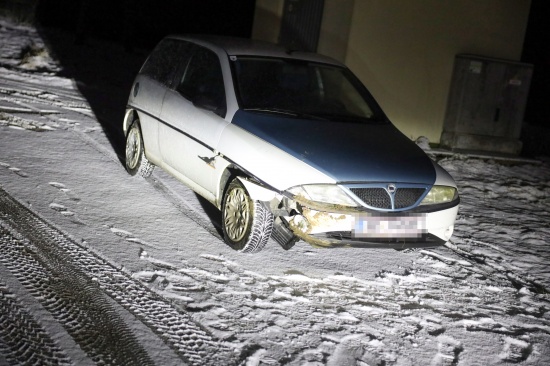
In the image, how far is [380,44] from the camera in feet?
40.3

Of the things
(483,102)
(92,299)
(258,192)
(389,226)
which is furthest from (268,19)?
(92,299)

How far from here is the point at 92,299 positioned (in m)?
5.14

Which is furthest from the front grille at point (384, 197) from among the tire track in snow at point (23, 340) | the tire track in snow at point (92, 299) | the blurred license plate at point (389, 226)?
the tire track in snow at point (23, 340)

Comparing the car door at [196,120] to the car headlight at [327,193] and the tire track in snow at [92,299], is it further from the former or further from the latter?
the tire track in snow at [92,299]

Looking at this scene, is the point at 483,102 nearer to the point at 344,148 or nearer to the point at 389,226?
the point at 344,148

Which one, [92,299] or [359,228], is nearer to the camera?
[92,299]

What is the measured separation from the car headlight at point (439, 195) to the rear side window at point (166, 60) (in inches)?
114

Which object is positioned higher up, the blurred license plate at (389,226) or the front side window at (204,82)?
the front side window at (204,82)

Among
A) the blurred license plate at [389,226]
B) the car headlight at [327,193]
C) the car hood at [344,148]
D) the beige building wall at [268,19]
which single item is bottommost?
the blurred license plate at [389,226]

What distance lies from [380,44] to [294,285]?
720 centimetres

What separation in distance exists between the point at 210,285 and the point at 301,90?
2459 mm

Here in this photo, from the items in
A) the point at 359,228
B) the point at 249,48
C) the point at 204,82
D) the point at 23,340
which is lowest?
the point at 23,340

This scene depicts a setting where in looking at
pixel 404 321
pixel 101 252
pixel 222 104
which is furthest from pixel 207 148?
pixel 404 321

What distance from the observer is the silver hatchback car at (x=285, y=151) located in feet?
19.4
